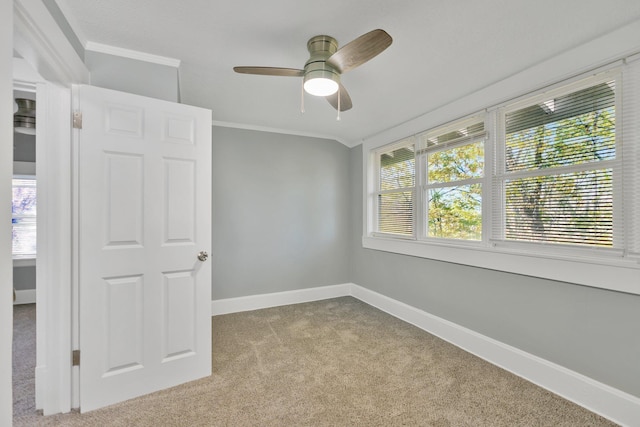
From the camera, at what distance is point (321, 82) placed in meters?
1.82

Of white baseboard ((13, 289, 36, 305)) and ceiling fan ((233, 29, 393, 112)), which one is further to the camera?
white baseboard ((13, 289, 36, 305))

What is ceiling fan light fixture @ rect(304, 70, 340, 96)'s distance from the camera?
178 centimetres

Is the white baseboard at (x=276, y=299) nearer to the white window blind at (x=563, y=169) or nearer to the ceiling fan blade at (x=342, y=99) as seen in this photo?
the white window blind at (x=563, y=169)

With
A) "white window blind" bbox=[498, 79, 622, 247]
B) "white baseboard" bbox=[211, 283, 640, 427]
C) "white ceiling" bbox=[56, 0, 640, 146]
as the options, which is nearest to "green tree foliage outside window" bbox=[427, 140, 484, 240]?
"white window blind" bbox=[498, 79, 622, 247]

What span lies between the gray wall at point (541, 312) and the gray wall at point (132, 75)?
2857mm

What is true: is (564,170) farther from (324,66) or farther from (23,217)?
(23,217)

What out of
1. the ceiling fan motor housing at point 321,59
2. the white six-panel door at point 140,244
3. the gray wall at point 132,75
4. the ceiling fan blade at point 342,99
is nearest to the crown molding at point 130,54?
the gray wall at point 132,75

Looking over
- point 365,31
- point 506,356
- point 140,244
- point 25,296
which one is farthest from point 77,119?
point 25,296

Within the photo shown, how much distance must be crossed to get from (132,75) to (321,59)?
1378 mm

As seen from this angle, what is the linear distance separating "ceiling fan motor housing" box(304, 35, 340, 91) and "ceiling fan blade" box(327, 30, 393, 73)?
0.05 meters

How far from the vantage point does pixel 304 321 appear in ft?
10.6

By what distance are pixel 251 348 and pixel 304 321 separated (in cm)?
78

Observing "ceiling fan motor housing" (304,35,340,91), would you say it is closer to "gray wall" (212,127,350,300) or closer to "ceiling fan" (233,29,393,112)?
"ceiling fan" (233,29,393,112)

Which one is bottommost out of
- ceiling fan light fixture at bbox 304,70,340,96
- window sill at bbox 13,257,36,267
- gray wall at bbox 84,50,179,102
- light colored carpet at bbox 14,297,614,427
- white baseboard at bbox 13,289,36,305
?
light colored carpet at bbox 14,297,614,427
